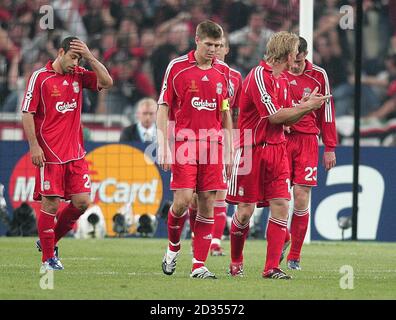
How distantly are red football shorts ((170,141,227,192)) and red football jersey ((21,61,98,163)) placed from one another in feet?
3.96

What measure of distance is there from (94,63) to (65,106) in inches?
19.3

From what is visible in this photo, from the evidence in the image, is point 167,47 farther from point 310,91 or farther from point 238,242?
point 238,242

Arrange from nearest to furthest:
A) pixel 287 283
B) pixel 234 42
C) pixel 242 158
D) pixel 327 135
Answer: pixel 287 283 < pixel 242 158 < pixel 327 135 < pixel 234 42

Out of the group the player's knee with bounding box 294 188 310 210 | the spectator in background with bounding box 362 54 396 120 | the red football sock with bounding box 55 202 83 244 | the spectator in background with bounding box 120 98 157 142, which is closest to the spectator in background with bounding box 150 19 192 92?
the spectator in background with bounding box 120 98 157 142

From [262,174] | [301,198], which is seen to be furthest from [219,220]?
[262,174]

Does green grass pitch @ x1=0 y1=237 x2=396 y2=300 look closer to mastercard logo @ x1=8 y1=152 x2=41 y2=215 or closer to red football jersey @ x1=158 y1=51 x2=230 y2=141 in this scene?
red football jersey @ x1=158 y1=51 x2=230 y2=141

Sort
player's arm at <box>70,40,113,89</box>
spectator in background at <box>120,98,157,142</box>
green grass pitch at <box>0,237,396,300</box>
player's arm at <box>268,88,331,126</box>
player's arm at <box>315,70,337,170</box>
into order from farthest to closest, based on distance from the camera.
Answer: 1. spectator in background at <box>120,98,157,142</box>
2. player's arm at <box>315,70,337,170</box>
3. player's arm at <box>70,40,113,89</box>
4. player's arm at <box>268,88,331,126</box>
5. green grass pitch at <box>0,237,396,300</box>

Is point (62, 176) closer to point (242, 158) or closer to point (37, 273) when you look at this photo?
point (37, 273)

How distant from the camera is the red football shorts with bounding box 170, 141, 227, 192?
9.89m

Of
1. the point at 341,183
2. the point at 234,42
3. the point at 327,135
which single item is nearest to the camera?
the point at 327,135

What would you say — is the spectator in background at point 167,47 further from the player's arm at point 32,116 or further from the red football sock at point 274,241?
the red football sock at point 274,241
